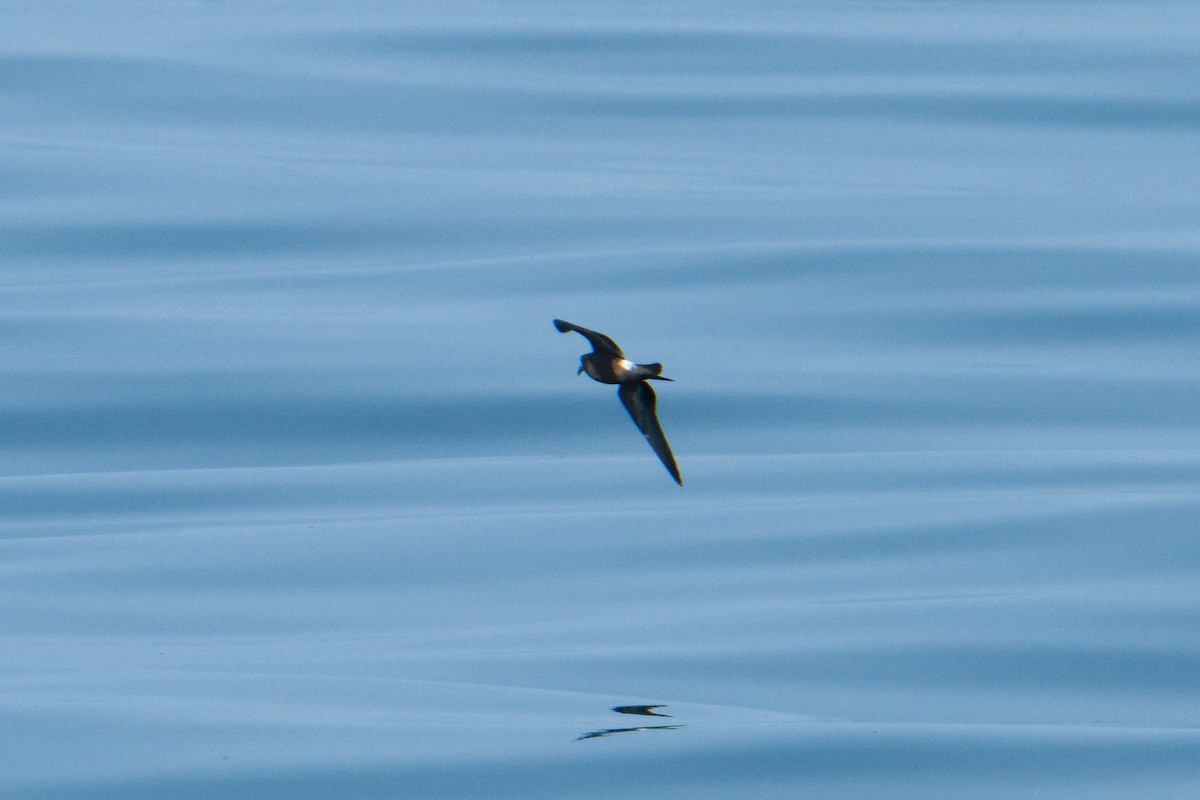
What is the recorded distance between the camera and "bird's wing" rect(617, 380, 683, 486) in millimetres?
4953

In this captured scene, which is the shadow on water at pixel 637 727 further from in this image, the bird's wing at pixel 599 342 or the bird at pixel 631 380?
the bird's wing at pixel 599 342

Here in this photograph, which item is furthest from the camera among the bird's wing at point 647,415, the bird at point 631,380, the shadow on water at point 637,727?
the shadow on water at point 637,727

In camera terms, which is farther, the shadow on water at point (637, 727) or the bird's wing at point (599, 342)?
the shadow on water at point (637, 727)

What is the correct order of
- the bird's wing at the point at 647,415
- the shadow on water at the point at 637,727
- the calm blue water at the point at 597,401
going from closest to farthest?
the bird's wing at the point at 647,415 < the shadow on water at the point at 637,727 < the calm blue water at the point at 597,401

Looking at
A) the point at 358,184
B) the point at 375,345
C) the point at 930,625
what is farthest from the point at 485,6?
the point at 930,625

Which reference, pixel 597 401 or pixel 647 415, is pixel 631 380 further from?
pixel 597 401

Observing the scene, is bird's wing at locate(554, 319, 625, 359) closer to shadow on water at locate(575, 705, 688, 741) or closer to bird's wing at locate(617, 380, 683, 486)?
bird's wing at locate(617, 380, 683, 486)

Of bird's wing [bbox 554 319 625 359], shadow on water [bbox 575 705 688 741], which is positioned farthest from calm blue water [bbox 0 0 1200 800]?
bird's wing [bbox 554 319 625 359]

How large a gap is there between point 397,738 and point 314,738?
0.21 metres

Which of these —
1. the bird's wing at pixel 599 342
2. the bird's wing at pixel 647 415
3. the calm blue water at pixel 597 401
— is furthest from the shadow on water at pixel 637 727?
the bird's wing at pixel 599 342

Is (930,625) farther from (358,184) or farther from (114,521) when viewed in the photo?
(358,184)

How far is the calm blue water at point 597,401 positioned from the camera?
5727mm

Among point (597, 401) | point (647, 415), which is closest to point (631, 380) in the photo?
point (647, 415)

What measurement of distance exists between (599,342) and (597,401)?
14.7ft
